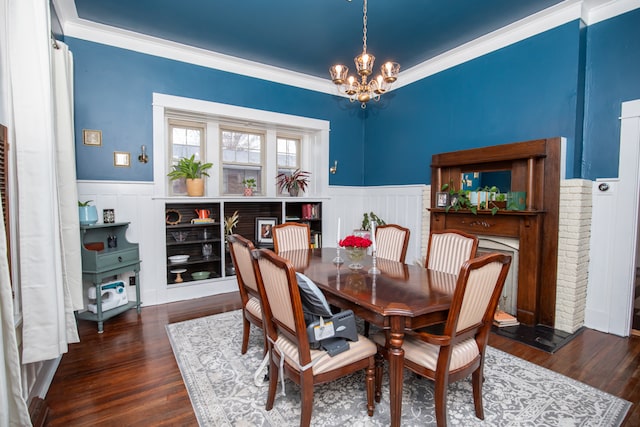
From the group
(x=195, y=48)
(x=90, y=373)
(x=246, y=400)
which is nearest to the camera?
(x=246, y=400)

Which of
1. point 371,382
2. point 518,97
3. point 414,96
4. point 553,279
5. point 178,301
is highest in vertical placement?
point 414,96

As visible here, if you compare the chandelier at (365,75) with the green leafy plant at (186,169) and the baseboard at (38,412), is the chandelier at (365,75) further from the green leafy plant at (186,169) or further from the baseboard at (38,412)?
the baseboard at (38,412)

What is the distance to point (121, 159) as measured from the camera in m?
3.47

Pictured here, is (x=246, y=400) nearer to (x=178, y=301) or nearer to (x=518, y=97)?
(x=178, y=301)

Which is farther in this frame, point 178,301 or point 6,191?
point 178,301

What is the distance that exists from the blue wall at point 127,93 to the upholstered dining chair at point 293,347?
272cm

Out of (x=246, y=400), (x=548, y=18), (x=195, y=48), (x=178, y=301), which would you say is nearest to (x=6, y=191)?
(x=246, y=400)

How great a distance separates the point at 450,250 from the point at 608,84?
88.7 inches

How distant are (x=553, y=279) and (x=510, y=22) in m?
2.68

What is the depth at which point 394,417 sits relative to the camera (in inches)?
63.5

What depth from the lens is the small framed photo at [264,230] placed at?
4496mm

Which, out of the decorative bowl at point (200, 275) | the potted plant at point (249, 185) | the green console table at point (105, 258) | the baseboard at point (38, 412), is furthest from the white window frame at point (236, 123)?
the baseboard at point (38, 412)

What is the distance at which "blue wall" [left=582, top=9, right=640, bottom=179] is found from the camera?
2.78 meters

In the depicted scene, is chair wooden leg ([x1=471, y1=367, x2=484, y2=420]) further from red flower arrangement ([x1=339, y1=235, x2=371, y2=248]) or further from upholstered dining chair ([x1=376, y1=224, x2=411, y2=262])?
upholstered dining chair ([x1=376, y1=224, x2=411, y2=262])
